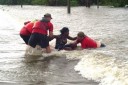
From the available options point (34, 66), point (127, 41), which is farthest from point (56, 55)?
point (127, 41)

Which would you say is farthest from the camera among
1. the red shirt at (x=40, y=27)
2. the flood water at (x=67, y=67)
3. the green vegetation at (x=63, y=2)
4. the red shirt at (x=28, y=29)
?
the green vegetation at (x=63, y=2)

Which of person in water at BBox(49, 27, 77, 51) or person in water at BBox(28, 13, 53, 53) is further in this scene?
person in water at BBox(49, 27, 77, 51)

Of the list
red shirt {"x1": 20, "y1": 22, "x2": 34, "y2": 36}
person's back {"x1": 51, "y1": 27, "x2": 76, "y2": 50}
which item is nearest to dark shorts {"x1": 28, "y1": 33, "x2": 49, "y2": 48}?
red shirt {"x1": 20, "y1": 22, "x2": 34, "y2": 36}

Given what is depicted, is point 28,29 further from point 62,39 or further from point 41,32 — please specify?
point 62,39

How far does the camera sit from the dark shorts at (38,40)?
10.9m

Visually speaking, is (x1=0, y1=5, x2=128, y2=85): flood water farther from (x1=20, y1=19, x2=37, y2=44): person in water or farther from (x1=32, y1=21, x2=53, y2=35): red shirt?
(x1=32, y1=21, x2=53, y2=35): red shirt

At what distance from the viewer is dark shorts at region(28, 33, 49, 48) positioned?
428 inches

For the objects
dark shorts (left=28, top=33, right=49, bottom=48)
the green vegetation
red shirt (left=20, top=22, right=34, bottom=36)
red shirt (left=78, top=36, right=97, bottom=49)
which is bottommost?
the green vegetation

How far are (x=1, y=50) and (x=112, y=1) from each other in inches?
2067

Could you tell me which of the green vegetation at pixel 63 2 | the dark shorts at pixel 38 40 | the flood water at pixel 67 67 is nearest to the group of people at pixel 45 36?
the dark shorts at pixel 38 40

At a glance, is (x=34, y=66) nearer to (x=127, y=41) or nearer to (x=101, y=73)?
(x=101, y=73)

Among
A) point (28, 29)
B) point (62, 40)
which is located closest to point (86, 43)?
point (62, 40)

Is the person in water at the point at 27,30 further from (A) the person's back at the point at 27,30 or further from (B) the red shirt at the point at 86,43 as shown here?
(B) the red shirt at the point at 86,43

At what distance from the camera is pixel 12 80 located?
25.8ft
